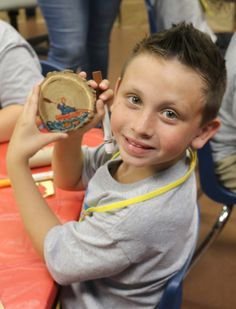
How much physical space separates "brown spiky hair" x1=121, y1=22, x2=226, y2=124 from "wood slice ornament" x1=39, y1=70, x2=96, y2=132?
12 cm

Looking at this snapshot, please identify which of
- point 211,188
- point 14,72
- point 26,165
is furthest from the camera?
point 211,188

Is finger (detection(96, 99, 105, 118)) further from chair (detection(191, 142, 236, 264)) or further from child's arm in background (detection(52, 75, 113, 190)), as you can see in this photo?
chair (detection(191, 142, 236, 264))

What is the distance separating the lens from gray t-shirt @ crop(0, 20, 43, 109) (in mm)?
1222

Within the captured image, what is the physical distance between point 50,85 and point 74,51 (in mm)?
1151

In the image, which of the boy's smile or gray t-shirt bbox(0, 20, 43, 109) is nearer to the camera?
the boy's smile

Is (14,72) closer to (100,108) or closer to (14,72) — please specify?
(14,72)

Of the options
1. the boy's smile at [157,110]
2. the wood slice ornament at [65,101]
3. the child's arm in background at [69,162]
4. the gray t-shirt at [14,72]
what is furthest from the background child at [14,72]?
the boy's smile at [157,110]

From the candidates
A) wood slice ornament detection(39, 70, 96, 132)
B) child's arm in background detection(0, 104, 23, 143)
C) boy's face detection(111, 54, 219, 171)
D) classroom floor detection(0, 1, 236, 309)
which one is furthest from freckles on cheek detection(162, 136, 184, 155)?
classroom floor detection(0, 1, 236, 309)

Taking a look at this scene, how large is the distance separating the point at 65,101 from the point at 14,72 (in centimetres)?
52

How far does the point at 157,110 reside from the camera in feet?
2.33

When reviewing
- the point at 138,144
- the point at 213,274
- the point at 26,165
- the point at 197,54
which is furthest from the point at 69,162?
the point at 213,274

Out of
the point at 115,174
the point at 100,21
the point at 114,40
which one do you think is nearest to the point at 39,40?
the point at 114,40

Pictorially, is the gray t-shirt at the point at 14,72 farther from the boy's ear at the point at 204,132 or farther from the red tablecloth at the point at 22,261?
the boy's ear at the point at 204,132

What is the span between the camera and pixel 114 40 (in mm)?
4043
